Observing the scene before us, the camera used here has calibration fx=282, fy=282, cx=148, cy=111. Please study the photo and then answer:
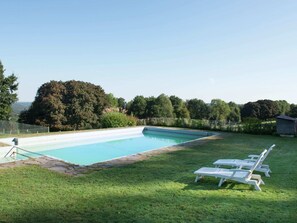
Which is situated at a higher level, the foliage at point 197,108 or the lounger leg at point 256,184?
the foliage at point 197,108

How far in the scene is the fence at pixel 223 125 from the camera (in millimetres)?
16625

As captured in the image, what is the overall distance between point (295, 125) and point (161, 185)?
491 inches

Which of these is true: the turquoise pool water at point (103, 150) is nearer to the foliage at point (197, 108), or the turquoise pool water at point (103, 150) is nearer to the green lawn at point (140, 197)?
the green lawn at point (140, 197)

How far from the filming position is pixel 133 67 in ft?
97.1

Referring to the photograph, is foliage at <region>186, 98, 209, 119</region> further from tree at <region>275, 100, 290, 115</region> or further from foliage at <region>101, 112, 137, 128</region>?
foliage at <region>101, 112, 137, 128</region>

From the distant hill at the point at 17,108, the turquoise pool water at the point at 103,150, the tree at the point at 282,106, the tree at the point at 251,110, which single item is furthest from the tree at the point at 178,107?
the turquoise pool water at the point at 103,150

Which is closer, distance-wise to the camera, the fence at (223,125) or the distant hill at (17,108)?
the fence at (223,125)

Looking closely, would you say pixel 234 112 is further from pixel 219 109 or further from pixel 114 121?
pixel 114 121

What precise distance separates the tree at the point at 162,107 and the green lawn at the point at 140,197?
91.2 feet

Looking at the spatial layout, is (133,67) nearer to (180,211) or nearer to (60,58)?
(60,58)

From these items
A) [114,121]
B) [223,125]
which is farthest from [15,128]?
[223,125]

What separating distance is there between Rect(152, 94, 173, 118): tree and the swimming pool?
1425 cm

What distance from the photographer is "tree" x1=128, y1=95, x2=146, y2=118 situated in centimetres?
3566

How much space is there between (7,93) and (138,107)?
15778 millimetres
